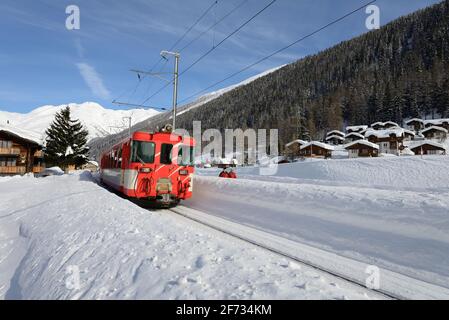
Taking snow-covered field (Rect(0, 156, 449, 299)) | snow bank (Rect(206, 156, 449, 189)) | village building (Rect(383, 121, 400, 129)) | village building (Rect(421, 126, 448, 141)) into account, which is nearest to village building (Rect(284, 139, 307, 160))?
village building (Rect(383, 121, 400, 129))

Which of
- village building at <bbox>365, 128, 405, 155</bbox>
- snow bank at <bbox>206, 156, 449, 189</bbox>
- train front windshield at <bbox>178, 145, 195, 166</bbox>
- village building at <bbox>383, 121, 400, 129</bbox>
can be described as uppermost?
village building at <bbox>383, 121, 400, 129</bbox>

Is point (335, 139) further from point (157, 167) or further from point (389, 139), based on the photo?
point (157, 167)

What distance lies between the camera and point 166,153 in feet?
39.9

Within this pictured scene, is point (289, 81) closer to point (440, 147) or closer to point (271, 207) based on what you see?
point (440, 147)

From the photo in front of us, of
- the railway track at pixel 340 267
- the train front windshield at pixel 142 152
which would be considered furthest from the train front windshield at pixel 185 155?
the railway track at pixel 340 267

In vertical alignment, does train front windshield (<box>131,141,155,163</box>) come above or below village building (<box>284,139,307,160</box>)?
below

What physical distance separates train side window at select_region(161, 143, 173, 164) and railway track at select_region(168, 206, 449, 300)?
4523 millimetres

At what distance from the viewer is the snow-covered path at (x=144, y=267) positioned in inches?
136

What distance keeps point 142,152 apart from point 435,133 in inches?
3212

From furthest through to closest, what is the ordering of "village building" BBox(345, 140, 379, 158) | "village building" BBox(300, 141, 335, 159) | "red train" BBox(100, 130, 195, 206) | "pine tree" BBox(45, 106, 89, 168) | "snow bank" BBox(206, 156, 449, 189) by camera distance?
"village building" BBox(300, 141, 335, 159) → "village building" BBox(345, 140, 379, 158) → "pine tree" BBox(45, 106, 89, 168) → "snow bank" BBox(206, 156, 449, 189) → "red train" BBox(100, 130, 195, 206)

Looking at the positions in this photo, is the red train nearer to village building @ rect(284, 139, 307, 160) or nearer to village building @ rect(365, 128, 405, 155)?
village building @ rect(284, 139, 307, 160)

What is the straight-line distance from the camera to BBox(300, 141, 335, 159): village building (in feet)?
210

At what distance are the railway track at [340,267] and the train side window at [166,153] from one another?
4.52 m
